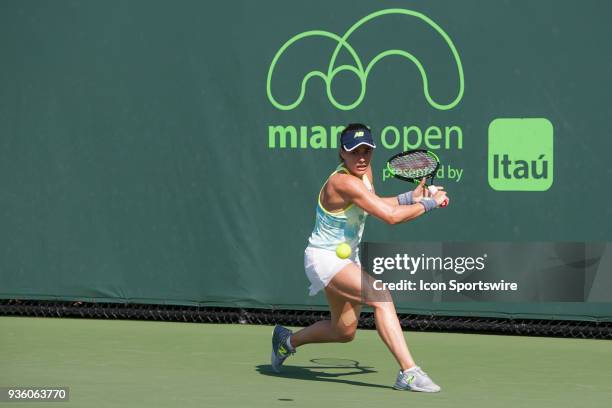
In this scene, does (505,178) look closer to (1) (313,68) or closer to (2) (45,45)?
(1) (313,68)

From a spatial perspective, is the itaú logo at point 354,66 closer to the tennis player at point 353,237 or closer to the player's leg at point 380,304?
the tennis player at point 353,237

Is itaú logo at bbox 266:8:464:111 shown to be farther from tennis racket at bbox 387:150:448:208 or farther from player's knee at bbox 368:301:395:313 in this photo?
player's knee at bbox 368:301:395:313

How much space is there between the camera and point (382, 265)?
8797 millimetres

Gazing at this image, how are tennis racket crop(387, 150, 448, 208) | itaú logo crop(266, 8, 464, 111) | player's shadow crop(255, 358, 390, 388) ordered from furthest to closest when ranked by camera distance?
itaú logo crop(266, 8, 464, 111) < player's shadow crop(255, 358, 390, 388) < tennis racket crop(387, 150, 448, 208)

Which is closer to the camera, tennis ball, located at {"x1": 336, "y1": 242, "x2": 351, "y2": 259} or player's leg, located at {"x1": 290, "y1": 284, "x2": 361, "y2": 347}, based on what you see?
tennis ball, located at {"x1": 336, "y1": 242, "x2": 351, "y2": 259}

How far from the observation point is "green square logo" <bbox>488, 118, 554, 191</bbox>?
841 centimetres

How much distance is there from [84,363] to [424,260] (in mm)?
2640

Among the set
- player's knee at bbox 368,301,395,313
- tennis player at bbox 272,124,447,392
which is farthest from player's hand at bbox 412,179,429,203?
player's knee at bbox 368,301,395,313

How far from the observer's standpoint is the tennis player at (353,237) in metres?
6.14

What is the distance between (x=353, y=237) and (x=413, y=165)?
0.49 metres

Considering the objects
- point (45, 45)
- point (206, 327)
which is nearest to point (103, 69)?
point (45, 45)

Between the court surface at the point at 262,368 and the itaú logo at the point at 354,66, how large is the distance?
5.45ft

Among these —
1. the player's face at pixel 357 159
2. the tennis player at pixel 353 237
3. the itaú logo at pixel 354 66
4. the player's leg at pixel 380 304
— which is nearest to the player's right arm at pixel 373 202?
the tennis player at pixel 353 237

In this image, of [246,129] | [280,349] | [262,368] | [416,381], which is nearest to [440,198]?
[416,381]
